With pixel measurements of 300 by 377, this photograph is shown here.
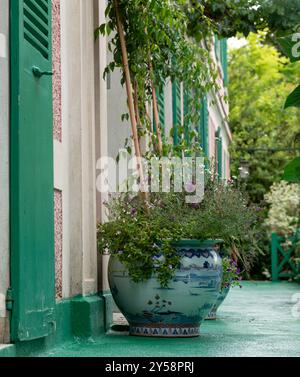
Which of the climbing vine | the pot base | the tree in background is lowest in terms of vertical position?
the pot base

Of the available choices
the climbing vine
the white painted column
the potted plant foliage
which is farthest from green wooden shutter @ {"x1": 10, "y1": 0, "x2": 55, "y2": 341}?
the climbing vine

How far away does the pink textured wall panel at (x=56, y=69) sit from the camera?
5.06 m

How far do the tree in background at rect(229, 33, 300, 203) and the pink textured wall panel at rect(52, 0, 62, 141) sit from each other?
17.2 m

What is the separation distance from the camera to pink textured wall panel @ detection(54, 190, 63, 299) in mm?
4969

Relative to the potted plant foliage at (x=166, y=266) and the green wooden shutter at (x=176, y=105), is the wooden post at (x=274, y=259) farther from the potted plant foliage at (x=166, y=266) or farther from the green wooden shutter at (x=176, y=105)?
the potted plant foliage at (x=166, y=266)

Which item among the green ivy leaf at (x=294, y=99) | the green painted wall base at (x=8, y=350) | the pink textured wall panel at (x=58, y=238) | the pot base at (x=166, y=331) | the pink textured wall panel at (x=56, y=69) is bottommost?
the pot base at (x=166, y=331)

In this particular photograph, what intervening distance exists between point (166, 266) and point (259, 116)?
20.7 m

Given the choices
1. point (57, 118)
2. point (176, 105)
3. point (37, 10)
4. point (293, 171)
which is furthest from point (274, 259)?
point (293, 171)

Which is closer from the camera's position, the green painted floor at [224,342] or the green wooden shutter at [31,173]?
the green wooden shutter at [31,173]

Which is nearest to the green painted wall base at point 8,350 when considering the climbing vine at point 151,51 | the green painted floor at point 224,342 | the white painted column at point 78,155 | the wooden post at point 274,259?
the green painted floor at point 224,342

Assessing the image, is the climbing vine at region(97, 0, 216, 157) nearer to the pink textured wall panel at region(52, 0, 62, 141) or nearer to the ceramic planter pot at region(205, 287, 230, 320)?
the pink textured wall panel at region(52, 0, 62, 141)

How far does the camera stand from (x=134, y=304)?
5.38 meters
